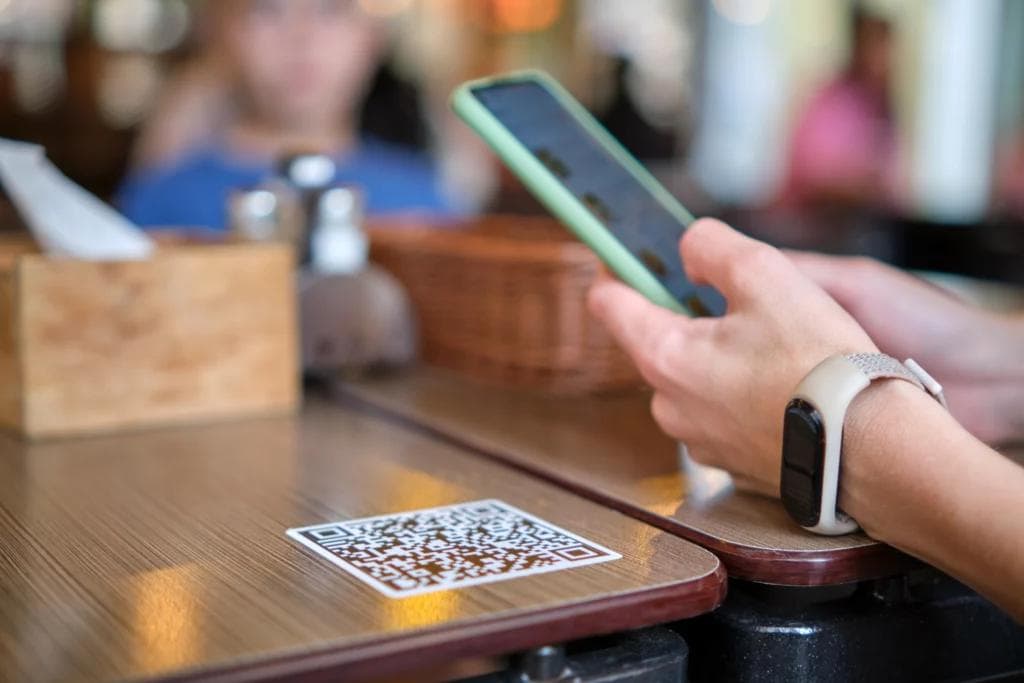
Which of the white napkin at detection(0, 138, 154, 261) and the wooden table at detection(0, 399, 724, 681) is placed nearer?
the wooden table at detection(0, 399, 724, 681)

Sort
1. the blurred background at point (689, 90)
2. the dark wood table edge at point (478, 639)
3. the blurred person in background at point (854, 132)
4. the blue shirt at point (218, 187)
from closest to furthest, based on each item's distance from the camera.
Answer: the dark wood table edge at point (478, 639), the blue shirt at point (218, 187), the blurred background at point (689, 90), the blurred person in background at point (854, 132)

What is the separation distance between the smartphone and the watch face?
0.17 meters

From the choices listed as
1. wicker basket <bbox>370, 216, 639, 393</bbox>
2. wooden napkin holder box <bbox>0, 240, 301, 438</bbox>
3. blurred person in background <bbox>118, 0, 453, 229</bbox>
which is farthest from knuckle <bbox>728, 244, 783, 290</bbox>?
blurred person in background <bbox>118, 0, 453, 229</bbox>

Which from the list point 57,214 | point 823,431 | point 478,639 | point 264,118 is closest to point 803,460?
point 823,431

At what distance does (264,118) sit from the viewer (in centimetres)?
245

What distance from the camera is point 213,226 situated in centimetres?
228

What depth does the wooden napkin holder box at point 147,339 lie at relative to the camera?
37.2 inches

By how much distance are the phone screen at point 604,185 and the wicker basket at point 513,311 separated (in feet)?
0.62

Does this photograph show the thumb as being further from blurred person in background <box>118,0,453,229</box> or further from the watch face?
blurred person in background <box>118,0,453,229</box>

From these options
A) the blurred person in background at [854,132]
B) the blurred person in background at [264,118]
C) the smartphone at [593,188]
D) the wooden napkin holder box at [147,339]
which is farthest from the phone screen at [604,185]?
the blurred person in background at [854,132]

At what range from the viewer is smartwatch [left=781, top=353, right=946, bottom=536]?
644mm

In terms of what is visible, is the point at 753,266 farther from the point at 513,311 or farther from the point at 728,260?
the point at 513,311

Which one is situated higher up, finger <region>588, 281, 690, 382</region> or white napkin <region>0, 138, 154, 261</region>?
white napkin <region>0, 138, 154, 261</region>

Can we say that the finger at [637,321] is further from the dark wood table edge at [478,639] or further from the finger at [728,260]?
the dark wood table edge at [478,639]
